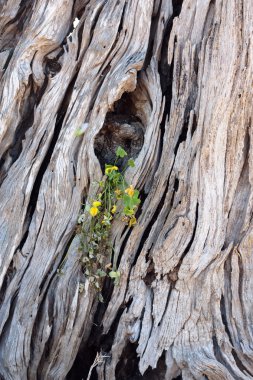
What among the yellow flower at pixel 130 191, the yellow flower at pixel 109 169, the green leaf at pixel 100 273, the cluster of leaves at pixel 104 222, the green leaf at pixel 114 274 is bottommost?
the green leaf at pixel 100 273

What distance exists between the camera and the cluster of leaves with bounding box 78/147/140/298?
323cm

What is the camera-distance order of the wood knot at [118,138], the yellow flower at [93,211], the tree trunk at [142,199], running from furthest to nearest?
the wood knot at [118,138] < the tree trunk at [142,199] < the yellow flower at [93,211]

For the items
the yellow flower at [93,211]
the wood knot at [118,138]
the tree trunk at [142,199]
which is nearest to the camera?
the yellow flower at [93,211]

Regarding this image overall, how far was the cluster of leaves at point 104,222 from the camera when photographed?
10.6 feet

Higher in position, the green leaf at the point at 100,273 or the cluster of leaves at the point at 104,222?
the cluster of leaves at the point at 104,222

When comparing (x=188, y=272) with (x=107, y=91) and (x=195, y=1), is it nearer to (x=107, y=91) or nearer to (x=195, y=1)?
(x=107, y=91)

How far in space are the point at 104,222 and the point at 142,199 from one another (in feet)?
0.95

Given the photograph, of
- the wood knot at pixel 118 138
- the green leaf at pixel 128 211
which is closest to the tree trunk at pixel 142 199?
the wood knot at pixel 118 138

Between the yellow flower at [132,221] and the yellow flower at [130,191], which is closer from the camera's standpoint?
the yellow flower at [130,191]

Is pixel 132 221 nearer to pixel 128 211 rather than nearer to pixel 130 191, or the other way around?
pixel 128 211

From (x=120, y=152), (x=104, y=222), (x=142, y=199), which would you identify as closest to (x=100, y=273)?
(x=104, y=222)

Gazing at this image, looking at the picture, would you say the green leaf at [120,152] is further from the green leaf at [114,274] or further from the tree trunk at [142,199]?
the green leaf at [114,274]

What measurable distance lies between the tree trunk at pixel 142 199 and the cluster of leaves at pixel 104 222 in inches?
2.1

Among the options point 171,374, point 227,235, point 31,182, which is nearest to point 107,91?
point 31,182
